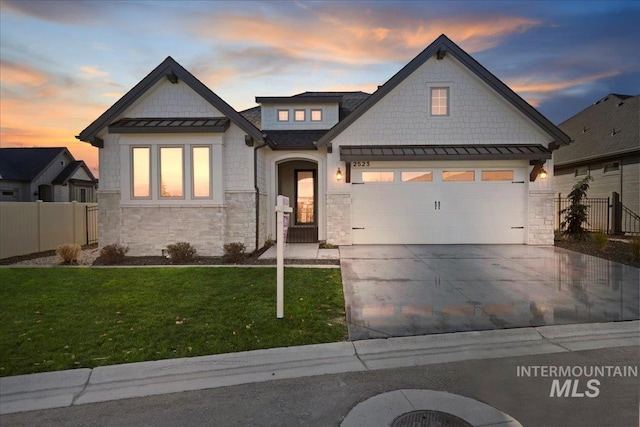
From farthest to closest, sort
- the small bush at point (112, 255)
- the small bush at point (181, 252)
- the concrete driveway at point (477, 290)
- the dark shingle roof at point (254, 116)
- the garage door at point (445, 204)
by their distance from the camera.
Answer: the dark shingle roof at point (254, 116) < the garage door at point (445, 204) < the small bush at point (181, 252) < the small bush at point (112, 255) < the concrete driveway at point (477, 290)

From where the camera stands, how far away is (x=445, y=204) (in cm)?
1410

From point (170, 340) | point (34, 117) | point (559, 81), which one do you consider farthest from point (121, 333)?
point (559, 81)

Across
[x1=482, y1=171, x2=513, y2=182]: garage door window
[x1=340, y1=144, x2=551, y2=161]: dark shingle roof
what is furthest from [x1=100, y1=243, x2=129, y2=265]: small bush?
[x1=482, y1=171, x2=513, y2=182]: garage door window

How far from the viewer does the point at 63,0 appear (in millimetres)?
11117

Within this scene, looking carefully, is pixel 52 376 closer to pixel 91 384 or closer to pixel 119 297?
pixel 91 384

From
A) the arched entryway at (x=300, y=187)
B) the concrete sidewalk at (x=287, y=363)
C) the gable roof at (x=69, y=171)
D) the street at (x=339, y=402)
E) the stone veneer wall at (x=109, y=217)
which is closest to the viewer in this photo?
the street at (x=339, y=402)

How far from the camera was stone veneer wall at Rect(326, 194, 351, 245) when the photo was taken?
13945mm

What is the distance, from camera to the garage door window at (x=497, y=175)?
1409 centimetres

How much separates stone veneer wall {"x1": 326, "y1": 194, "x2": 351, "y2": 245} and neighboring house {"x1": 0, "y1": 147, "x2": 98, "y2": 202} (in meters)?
25.1

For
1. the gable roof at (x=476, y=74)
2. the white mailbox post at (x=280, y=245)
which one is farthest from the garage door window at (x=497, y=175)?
the white mailbox post at (x=280, y=245)

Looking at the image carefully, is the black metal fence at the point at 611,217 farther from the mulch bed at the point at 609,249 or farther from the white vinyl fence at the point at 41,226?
the white vinyl fence at the point at 41,226

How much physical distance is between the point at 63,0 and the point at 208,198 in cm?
692

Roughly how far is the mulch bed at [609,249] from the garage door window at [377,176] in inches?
260

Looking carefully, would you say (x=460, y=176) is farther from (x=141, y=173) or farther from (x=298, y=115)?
(x=141, y=173)
